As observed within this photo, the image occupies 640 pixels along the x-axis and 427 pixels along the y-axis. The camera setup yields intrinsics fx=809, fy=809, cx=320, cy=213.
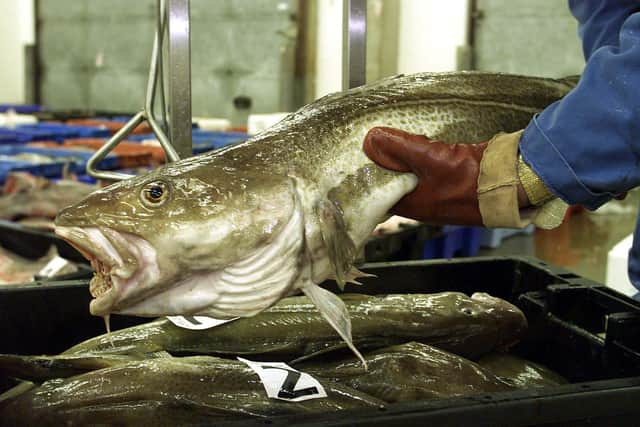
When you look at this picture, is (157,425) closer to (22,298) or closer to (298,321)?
(298,321)

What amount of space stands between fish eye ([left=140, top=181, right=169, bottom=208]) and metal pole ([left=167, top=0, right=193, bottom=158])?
733 millimetres

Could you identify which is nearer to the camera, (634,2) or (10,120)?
(634,2)

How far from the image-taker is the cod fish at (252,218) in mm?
1175

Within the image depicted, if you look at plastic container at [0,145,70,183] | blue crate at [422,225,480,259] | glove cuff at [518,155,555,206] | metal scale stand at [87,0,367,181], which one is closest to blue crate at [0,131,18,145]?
plastic container at [0,145,70,183]

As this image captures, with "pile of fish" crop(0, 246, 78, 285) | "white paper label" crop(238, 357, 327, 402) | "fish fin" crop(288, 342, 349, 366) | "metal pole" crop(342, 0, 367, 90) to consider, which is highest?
"metal pole" crop(342, 0, 367, 90)

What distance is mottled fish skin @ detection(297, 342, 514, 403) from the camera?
1512mm

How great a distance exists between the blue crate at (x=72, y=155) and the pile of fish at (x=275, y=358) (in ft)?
10.9

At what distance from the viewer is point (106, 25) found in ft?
37.0

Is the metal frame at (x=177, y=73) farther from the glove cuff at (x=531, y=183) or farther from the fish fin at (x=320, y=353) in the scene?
the glove cuff at (x=531, y=183)

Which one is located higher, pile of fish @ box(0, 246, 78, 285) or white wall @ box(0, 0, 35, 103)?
white wall @ box(0, 0, 35, 103)

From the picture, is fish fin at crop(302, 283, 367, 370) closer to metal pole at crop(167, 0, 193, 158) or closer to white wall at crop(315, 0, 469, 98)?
metal pole at crop(167, 0, 193, 158)

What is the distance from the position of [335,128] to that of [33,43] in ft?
38.3

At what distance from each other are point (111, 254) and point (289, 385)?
0.41 meters

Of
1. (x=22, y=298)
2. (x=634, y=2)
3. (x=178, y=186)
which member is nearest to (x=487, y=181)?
(x=178, y=186)
